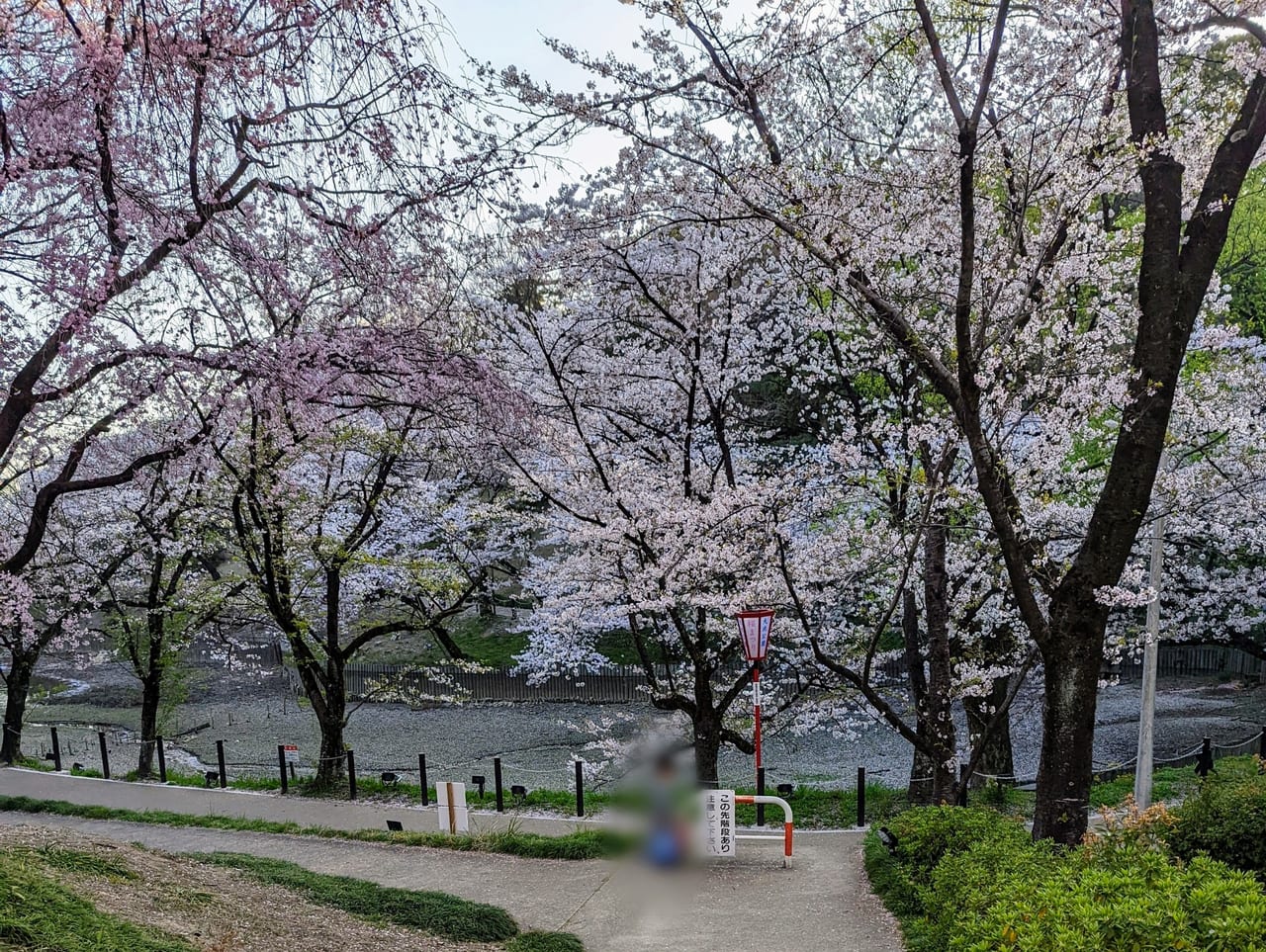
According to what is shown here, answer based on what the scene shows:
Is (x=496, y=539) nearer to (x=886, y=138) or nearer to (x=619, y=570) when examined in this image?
(x=619, y=570)

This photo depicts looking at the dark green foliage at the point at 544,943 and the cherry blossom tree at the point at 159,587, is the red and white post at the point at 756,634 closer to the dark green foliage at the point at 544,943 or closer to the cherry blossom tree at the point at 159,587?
the dark green foliage at the point at 544,943

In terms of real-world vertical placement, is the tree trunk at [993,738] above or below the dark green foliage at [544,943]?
below

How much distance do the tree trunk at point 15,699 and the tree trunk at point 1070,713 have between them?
16417 millimetres

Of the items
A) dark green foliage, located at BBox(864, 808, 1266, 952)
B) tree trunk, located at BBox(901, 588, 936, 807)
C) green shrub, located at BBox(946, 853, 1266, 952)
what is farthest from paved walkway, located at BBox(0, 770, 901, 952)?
green shrub, located at BBox(946, 853, 1266, 952)

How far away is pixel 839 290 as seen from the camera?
7039 millimetres

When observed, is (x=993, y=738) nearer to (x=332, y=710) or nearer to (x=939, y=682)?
(x=939, y=682)

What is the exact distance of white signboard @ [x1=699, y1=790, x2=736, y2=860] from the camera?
25.6 feet

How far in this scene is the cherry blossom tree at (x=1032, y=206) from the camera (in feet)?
18.2

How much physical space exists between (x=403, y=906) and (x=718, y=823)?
2.87 metres

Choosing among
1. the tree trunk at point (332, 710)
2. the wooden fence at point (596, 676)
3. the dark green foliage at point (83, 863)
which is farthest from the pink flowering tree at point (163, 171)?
the wooden fence at point (596, 676)

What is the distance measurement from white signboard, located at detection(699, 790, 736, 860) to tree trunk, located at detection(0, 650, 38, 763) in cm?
1347

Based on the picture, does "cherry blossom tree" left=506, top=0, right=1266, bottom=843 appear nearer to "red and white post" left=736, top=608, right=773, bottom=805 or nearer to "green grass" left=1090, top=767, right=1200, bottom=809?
"red and white post" left=736, top=608, right=773, bottom=805

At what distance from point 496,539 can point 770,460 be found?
24.8 ft

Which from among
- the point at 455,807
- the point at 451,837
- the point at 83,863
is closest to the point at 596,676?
the point at 455,807
